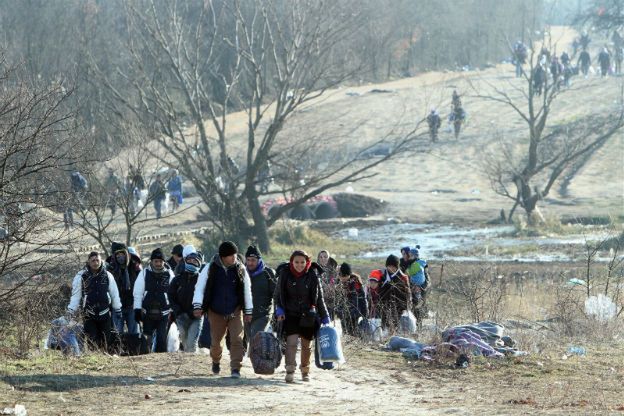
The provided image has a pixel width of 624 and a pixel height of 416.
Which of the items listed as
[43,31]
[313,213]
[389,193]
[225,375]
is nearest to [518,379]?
[225,375]

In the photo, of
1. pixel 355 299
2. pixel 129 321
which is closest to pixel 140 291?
pixel 129 321

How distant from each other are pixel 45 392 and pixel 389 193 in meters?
34.4

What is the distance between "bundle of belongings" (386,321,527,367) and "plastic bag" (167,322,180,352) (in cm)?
259

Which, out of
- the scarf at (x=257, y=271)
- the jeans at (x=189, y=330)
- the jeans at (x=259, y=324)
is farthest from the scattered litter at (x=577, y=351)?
the jeans at (x=189, y=330)

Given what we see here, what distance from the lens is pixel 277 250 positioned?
31.3 m

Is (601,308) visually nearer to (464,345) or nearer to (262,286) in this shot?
(464,345)

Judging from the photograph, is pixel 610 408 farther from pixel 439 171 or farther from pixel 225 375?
pixel 439 171

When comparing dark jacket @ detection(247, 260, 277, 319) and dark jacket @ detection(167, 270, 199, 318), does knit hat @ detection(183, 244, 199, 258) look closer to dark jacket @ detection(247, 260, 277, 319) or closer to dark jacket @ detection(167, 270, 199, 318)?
dark jacket @ detection(167, 270, 199, 318)

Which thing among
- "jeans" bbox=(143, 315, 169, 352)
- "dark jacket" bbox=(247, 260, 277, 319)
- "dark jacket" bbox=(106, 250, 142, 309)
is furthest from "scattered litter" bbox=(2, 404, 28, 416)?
"dark jacket" bbox=(106, 250, 142, 309)

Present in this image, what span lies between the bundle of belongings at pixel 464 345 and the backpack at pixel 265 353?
2.32 metres

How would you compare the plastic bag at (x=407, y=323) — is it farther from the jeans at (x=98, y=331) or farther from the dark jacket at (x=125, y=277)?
the jeans at (x=98, y=331)

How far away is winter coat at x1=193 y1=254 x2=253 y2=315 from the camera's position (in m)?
12.3

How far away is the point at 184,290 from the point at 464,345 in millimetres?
3242

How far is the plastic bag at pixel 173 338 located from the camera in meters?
14.7
